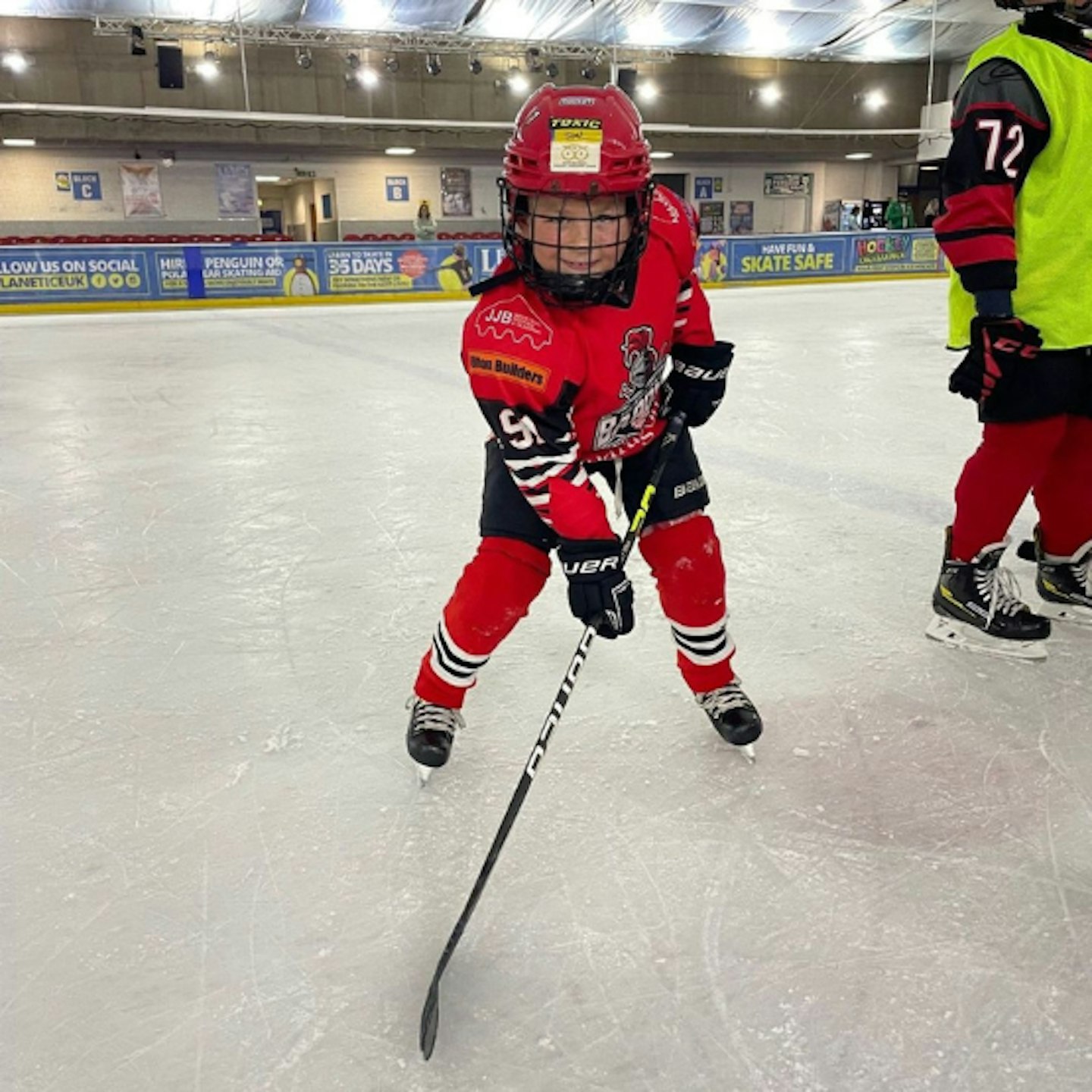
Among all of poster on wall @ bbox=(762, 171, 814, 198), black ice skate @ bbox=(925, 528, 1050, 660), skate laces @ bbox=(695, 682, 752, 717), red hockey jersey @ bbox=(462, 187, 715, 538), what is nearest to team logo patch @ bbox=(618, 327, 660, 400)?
red hockey jersey @ bbox=(462, 187, 715, 538)

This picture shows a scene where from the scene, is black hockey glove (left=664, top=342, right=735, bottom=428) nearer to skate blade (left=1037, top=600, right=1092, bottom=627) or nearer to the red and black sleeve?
the red and black sleeve

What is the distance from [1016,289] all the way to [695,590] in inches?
33.6

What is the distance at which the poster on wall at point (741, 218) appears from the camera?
19.8 m

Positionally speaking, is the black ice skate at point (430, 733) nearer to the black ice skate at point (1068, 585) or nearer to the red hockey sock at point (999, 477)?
the red hockey sock at point (999, 477)

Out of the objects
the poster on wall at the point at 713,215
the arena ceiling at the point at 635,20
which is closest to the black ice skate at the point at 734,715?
the arena ceiling at the point at 635,20

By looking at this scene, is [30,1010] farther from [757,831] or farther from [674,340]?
[674,340]

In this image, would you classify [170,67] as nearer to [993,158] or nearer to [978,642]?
[993,158]

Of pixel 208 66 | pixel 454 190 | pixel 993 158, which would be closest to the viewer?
pixel 993 158

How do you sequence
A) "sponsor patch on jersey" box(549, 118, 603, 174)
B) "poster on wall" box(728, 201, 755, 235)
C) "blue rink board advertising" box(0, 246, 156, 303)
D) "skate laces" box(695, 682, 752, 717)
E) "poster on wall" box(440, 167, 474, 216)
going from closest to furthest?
"sponsor patch on jersey" box(549, 118, 603, 174) → "skate laces" box(695, 682, 752, 717) → "blue rink board advertising" box(0, 246, 156, 303) → "poster on wall" box(440, 167, 474, 216) → "poster on wall" box(728, 201, 755, 235)

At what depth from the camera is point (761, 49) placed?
679 inches

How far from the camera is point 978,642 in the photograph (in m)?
1.92

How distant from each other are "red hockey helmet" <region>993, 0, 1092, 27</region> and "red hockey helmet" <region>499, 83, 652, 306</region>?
2.95ft

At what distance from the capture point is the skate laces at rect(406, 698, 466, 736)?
1537mm

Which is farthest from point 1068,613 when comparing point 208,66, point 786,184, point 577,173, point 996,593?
point 786,184
